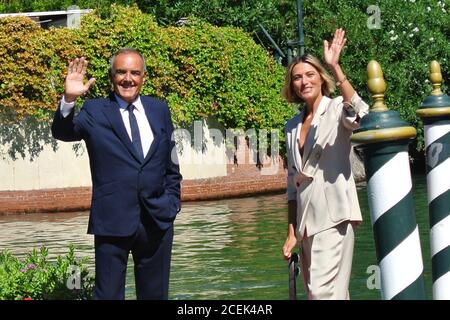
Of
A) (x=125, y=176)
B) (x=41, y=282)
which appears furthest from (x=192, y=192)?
(x=125, y=176)

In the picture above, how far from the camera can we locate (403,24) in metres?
31.0

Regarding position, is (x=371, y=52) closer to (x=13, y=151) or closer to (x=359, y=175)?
(x=359, y=175)

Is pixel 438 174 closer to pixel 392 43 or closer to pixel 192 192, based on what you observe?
pixel 192 192

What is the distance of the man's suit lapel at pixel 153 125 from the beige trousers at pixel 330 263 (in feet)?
3.72

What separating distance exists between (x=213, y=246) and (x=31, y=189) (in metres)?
10.5

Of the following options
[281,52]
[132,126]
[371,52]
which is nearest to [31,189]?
[281,52]

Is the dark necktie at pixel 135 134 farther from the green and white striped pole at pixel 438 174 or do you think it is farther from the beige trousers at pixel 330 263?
the green and white striped pole at pixel 438 174

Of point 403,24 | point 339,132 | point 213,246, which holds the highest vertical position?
point 403,24

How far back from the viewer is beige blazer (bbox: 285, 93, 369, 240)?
711 centimetres

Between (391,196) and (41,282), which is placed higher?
(391,196)

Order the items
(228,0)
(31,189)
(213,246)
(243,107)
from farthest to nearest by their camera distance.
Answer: (228,0) < (243,107) < (31,189) < (213,246)

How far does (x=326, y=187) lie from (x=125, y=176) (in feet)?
4.07

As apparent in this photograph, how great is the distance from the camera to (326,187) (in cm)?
716

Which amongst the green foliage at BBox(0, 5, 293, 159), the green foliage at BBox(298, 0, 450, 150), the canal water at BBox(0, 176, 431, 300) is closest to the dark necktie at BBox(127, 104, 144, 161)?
the canal water at BBox(0, 176, 431, 300)
